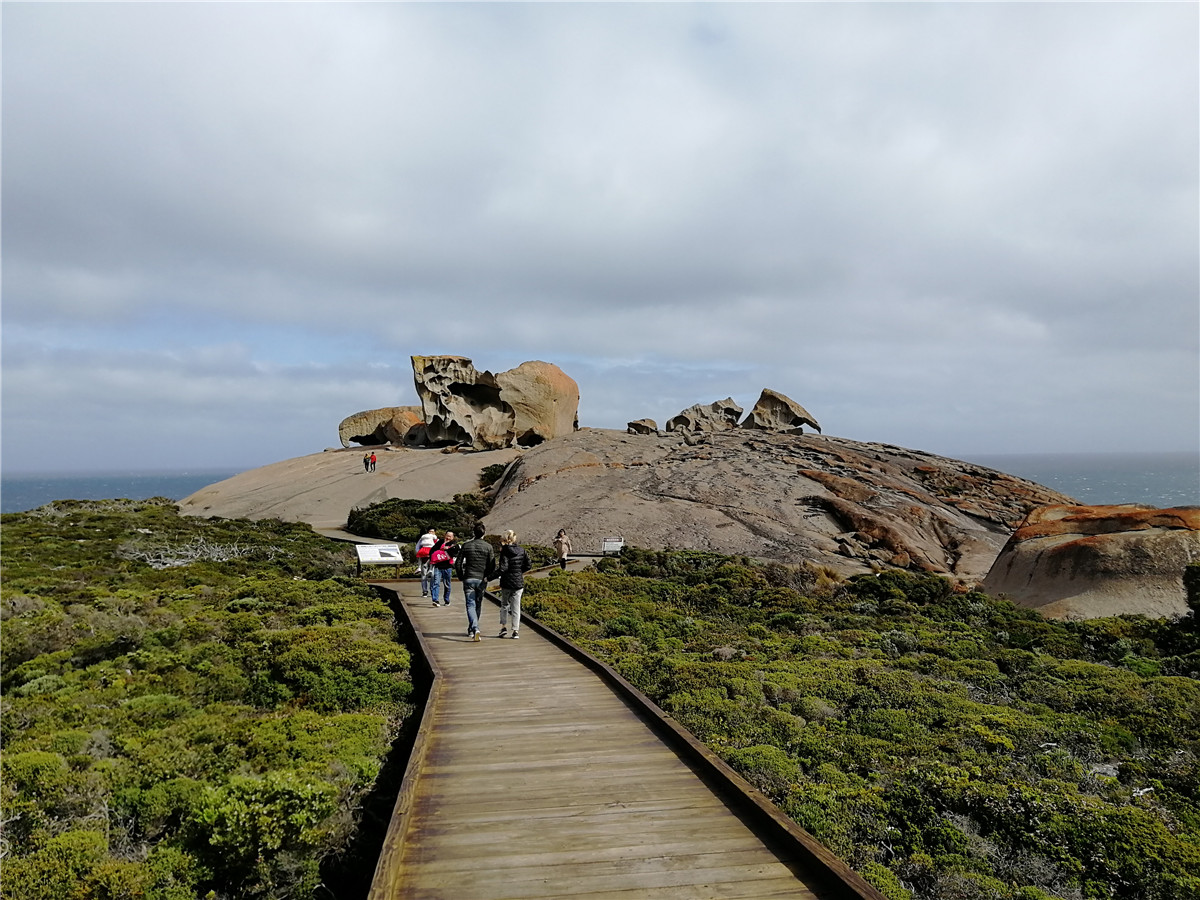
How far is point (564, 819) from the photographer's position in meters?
5.21

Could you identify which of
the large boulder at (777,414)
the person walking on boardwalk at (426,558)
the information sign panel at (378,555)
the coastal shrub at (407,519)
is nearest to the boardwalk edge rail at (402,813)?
the person walking on boardwalk at (426,558)

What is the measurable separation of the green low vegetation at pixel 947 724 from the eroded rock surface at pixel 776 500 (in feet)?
31.5

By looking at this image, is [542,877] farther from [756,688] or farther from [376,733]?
[756,688]

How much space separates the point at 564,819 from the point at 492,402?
47511 mm

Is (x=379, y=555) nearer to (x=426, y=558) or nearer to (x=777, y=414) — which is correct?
(x=426, y=558)

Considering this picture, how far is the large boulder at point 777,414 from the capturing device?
4438 centimetres

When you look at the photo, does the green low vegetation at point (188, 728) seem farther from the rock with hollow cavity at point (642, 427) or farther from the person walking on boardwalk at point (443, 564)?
the rock with hollow cavity at point (642, 427)

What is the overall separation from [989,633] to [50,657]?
15.8 metres

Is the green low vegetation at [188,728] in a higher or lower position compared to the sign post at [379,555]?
lower

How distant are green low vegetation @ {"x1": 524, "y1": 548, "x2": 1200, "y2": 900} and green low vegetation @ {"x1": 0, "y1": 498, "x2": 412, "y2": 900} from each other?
3.63 meters

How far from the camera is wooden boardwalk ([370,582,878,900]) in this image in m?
4.39

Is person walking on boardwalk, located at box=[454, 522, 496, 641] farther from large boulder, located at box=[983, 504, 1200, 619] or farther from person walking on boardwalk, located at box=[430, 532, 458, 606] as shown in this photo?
large boulder, located at box=[983, 504, 1200, 619]

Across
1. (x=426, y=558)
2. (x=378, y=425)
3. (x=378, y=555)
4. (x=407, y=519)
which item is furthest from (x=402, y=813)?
(x=378, y=425)

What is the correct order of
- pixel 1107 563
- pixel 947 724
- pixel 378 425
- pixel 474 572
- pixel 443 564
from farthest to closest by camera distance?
pixel 378 425
pixel 1107 563
pixel 443 564
pixel 474 572
pixel 947 724
